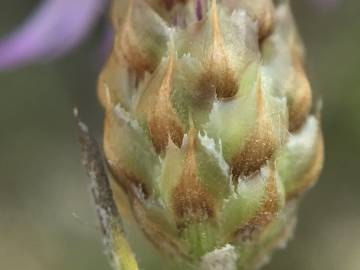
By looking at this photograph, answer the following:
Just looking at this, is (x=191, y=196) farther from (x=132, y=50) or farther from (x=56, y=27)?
(x=56, y=27)

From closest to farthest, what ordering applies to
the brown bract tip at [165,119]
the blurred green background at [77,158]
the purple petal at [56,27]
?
the brown bract tip at [165,119] < the purple petal at [56,27] < the blurred green background at [77,158]

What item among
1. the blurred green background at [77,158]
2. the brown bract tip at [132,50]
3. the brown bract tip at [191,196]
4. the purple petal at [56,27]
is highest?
the brown bract tip at [132,50]

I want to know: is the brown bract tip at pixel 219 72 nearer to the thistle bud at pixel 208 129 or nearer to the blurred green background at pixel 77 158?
the thistle bud at pixel 208 129

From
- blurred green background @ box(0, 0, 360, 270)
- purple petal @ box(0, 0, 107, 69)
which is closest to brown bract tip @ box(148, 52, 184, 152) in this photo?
purple petal @ box(0, 0, 107, 69)

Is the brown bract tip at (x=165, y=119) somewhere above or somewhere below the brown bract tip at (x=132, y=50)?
below

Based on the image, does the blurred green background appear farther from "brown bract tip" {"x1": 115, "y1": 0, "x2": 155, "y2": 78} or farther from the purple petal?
"brown bract tip" {"x1": 115, "y1": 0, "x2": 155, "y2": 78}

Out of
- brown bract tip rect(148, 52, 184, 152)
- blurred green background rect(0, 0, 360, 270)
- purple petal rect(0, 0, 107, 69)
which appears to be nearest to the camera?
brown bract tip rect(148, 52, 184, 152)

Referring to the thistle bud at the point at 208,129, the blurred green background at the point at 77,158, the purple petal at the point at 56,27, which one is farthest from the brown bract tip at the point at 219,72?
the blurred green background at the point at 77,158
